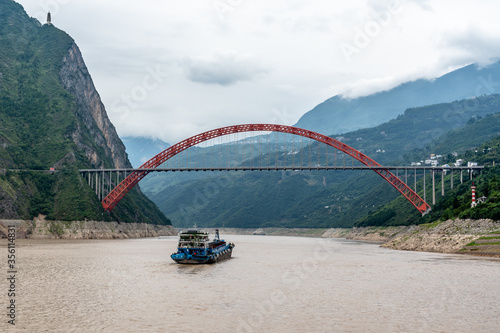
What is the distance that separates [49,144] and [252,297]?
129m

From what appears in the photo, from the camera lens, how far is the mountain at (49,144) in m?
126

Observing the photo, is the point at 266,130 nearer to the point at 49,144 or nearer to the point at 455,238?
the point at 455,238

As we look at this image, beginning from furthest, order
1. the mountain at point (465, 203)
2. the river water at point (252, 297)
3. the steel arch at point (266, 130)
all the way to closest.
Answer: the steel arch at point (266, 130) → the mountain at point (465, 203) → the river water at point (252, 297)

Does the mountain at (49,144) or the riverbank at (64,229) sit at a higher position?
the mountain at (49,144)

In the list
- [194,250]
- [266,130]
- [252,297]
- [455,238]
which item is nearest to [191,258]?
[194,250]

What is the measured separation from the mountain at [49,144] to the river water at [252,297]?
6857cm

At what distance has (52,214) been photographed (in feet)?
406

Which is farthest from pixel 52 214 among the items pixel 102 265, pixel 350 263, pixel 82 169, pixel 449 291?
pixel 449 291

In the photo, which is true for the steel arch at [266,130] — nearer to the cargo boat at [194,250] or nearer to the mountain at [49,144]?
the mountain at [49,144]

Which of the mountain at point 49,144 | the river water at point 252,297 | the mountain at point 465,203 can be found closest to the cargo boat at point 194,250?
the river water at point 252,297

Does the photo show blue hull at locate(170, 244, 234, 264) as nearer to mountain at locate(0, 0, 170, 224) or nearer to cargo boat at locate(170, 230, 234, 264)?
cargo boat at locate(170, 230, 234, 264)

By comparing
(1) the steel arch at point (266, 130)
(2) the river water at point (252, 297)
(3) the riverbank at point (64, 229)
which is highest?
(1) the steel arch at point (266, 130)

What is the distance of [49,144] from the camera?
154 metres

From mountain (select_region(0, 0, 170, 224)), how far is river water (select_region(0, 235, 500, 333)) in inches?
2700
